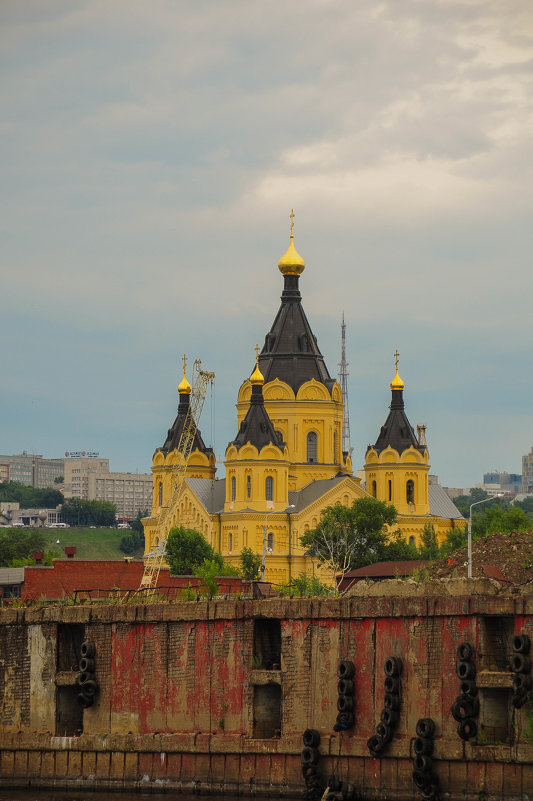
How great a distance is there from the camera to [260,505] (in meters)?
140

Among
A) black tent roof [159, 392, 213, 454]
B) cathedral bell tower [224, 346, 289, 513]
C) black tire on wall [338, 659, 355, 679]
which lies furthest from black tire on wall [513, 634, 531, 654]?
black tent roof [159, 392, 213, 454]

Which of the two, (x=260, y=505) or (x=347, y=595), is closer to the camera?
(x=347, y=595)

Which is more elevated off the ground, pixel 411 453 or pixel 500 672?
pixel 411 453

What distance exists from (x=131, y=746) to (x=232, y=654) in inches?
179

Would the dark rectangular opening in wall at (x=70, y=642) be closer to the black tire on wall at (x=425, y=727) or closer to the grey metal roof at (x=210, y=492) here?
the black tire on wall at (x=425, y=727)

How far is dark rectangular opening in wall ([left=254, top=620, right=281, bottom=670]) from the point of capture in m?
49.6

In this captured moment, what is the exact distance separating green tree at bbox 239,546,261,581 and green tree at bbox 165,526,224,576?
6.19 ft

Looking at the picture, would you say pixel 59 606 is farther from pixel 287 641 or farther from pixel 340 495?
pixel 340 495

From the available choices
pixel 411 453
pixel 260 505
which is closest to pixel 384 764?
pixel 260 505

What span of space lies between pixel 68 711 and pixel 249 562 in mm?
77225

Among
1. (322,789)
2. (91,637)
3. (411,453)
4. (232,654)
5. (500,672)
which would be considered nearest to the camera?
(500,672)

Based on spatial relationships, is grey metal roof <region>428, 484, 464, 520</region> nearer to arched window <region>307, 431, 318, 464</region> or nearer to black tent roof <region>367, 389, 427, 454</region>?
black tent roof <region>367, 389, 427, 454</region>

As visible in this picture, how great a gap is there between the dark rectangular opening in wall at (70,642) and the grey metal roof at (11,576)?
26229mm

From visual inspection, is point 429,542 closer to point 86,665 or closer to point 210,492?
point 210,492
